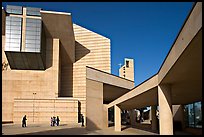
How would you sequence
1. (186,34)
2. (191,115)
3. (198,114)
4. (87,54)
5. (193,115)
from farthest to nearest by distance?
(87,54)
(191,115)
(193,115)
(198,114)
(186,34)

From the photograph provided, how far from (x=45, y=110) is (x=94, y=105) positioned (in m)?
20.4

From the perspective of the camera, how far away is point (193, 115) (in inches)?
1043

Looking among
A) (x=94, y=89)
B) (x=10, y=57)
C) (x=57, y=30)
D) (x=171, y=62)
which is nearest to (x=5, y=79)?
(x=10, y=57)

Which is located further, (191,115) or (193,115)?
(191,115)

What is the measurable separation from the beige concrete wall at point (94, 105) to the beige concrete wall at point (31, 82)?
76.3ft

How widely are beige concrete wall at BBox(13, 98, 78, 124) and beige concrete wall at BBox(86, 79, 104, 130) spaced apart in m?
19.1

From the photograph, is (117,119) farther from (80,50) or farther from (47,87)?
(80,50)

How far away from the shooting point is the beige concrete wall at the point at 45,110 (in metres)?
42.8

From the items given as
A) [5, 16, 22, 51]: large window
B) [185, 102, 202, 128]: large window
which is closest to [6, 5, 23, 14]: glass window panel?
[5, 16, 22, 51]: large window

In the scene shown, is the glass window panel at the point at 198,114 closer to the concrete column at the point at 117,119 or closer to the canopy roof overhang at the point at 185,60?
→ the concrete column at the point at 117,119

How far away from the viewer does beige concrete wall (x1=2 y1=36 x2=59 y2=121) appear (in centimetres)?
4694

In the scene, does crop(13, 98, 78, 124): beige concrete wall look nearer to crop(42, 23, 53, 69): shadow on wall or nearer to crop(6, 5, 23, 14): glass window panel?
crop(42, 23, 53, 69): shadow on wall

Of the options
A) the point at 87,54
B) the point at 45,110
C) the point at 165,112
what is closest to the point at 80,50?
the point at 87,54

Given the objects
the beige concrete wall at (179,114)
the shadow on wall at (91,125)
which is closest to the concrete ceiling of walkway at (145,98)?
the shadow on wall at (91,125)
